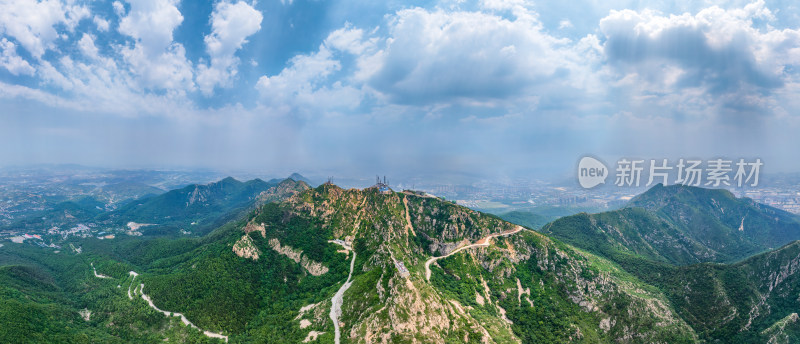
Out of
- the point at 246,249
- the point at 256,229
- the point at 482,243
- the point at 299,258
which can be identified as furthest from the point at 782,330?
the point at 256,229

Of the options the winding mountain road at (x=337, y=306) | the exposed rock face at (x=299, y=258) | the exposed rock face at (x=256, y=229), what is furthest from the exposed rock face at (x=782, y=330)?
the exposed rock face at (x=256, y=229)

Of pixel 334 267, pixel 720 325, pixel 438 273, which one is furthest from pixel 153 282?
pixel 720 325

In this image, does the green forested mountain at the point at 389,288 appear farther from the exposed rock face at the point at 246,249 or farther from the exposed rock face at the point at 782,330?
the exposed rock face at the point at 246,249

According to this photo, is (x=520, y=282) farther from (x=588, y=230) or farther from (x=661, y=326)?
(x=588, y=230)

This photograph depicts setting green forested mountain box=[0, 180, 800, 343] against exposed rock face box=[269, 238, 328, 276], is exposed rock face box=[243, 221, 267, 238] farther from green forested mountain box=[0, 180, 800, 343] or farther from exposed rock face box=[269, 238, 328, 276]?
exposed rock face box=[269, 238, 328, 276]

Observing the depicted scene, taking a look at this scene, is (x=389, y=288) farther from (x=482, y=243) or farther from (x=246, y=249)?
(x=246, y=249)
